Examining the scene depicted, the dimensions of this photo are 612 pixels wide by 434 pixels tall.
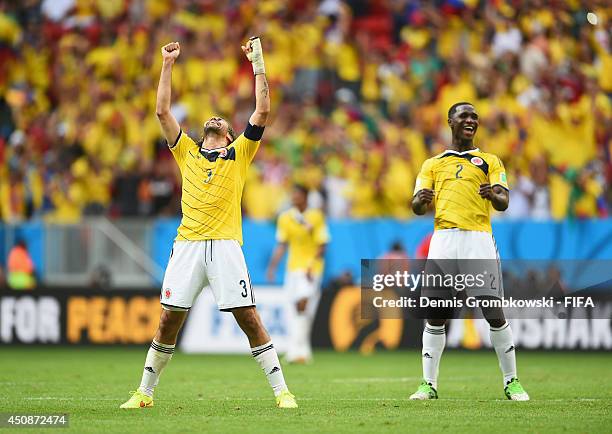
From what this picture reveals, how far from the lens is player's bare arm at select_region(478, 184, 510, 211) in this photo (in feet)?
34.4

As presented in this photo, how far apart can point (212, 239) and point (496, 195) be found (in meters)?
2.64

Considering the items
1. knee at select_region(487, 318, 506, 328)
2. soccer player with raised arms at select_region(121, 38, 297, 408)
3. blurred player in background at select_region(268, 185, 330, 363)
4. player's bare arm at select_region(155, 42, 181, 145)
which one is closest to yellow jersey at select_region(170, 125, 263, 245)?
soccer player with raised arms at select_region(121, 38, 297, 408)

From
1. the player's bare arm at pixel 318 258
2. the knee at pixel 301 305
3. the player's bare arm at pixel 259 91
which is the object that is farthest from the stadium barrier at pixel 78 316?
the player's bare arm at pixel 259 91

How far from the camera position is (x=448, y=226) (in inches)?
430

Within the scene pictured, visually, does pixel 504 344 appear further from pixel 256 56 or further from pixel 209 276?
pixel 256 56

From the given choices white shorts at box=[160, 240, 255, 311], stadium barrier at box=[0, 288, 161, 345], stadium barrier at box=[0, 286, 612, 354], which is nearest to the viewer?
white shorts at box=[160, 240, 255, 311]

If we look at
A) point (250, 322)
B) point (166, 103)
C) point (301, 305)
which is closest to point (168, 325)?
point (250, 322)

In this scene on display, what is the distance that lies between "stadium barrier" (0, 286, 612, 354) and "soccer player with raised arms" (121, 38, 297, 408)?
9608 mm

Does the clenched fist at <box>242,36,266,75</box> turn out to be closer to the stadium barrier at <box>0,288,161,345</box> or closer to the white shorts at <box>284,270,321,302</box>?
the white shorts at <box>284,270,321,302</box>

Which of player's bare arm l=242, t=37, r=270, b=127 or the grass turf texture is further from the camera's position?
player's bare arm l=242, t=37, r=270, b=127

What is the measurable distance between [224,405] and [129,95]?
48.8ft

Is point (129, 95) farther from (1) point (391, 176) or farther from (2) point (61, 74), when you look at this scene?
(1) point (391, 176)

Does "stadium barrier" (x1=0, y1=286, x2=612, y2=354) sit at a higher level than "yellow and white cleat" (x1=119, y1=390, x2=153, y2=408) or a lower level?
higher

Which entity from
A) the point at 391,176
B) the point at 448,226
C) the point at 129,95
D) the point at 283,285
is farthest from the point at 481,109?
the point at 448,226
